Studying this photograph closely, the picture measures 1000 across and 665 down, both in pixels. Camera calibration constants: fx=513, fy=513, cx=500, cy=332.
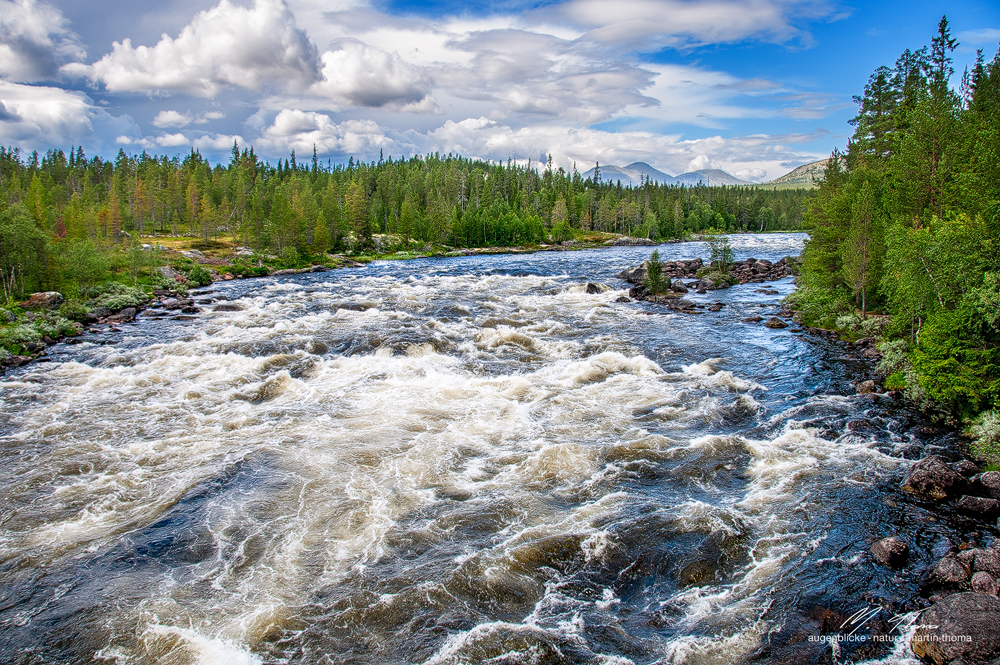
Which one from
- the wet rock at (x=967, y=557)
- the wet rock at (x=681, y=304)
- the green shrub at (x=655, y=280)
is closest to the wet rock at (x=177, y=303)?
the wet rock at (x=681, y=304)

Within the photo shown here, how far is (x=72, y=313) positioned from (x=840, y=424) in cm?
5268

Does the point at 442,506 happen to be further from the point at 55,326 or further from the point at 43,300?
the point at 43,300

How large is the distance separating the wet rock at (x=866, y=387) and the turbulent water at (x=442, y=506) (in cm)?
73

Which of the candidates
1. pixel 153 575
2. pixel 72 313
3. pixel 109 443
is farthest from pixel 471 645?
pixel 72 313

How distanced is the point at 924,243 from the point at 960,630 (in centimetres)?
1907

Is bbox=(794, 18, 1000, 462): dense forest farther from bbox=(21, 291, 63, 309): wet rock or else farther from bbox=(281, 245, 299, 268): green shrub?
bbox=(281, 245, 299, 268): green shrub

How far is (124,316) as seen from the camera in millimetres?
43594

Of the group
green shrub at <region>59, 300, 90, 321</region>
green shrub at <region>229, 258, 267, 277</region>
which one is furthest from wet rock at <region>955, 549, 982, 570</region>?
green shrub at <region>229, 258, 267, 277</region>

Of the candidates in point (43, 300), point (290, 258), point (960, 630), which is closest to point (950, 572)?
point (960, 630)

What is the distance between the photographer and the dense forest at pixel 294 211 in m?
60.4

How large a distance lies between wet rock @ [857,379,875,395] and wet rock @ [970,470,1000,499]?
9139mm

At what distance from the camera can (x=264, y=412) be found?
75.8 ft

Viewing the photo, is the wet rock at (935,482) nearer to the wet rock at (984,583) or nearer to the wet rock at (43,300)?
the wet rock at (984,583)

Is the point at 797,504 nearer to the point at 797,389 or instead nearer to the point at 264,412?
the point at 797,389
